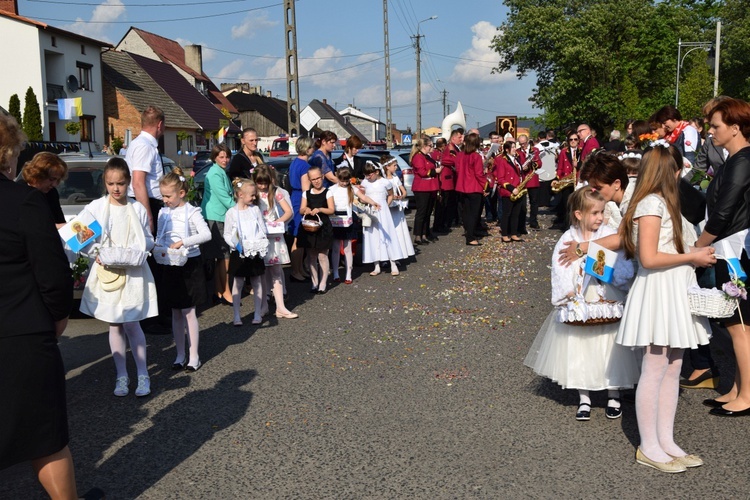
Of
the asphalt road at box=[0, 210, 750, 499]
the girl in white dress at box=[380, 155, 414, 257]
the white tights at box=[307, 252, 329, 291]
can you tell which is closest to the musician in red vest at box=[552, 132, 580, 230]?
the girl in white dress at box=[380, 155, 414, 257]

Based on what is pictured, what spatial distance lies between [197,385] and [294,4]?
69.8ft

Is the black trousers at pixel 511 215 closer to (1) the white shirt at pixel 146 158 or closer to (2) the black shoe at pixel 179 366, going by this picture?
(1) the white shirt at pixel 146 158

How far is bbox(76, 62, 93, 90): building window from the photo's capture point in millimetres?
44513

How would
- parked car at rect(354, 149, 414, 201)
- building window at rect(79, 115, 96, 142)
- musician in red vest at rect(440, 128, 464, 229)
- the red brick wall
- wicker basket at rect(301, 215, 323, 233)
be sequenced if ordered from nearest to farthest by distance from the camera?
wicker basket at rect(301, 215, 323, 233), musician in red vest at rect(440, 128, 464, 229), parked car at rect(354, 149, 414, 201), building window at rect(79, 115, 96, 142), the red brick wall

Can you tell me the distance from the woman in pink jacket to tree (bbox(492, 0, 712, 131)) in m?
37.8

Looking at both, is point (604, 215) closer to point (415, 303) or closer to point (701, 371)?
point (701, 371)

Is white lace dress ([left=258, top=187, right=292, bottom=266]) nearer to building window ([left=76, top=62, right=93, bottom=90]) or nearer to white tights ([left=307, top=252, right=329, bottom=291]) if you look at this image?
white tights ([left=307, top=252, right=329, bottom=291])

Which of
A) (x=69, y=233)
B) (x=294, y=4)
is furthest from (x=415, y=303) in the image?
(x=294, y=4)

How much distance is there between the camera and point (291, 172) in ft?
37.1

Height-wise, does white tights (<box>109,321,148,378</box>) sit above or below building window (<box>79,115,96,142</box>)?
below

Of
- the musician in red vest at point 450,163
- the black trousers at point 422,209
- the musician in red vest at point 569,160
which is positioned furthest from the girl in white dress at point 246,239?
the musician in red vest at point 569,160

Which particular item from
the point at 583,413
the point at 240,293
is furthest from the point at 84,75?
the point at 583,413

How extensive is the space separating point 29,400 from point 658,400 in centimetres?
340

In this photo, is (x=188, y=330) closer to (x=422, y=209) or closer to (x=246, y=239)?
(x=246, y=239)
